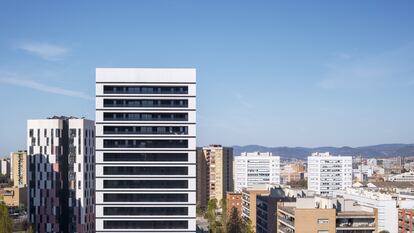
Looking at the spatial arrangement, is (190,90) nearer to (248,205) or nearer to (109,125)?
(109,125)

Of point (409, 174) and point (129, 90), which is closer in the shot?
point (129, 90)

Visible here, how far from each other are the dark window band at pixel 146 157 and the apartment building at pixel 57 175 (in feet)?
Answer: 60.8

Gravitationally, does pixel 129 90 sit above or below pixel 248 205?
above

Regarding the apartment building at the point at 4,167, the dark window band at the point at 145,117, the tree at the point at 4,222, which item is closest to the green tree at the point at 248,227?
the dark window band at the point at 145,117

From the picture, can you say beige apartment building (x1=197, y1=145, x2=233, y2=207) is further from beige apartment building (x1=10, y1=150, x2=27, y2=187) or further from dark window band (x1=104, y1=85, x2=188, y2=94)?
dark window band (x1=104, y1=85, x2=188, y2=94)

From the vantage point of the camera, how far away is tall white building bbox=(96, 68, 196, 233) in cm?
5219

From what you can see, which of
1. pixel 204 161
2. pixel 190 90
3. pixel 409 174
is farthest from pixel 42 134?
pixel 409 174

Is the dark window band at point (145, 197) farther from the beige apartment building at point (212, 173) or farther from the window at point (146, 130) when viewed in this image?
the beige apartment building at point (212, 173)

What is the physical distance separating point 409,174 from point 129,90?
14994cm

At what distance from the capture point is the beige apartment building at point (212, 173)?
130 meters

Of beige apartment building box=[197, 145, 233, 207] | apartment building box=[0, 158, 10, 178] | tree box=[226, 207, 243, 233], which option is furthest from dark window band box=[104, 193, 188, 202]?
apartment building box=[0, 158, 10, 178]

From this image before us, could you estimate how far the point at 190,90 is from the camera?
53375mm

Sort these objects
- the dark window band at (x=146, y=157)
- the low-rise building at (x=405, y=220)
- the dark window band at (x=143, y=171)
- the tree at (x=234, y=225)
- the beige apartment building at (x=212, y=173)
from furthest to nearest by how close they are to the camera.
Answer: the beige apartment building at (x=212, y=173)
the tree at (x=234, y=225)
the low-rise building at (x=405, y=220)
the dark window band at (x=146, y=157)
the dark window band at (x=143, y=171)

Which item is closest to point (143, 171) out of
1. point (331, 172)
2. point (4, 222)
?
point (4, 222)
